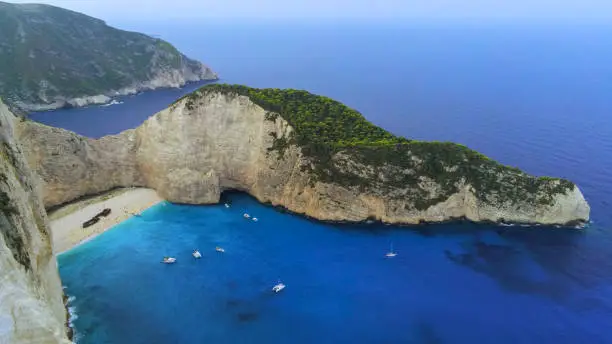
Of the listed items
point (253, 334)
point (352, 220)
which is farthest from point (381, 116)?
point (253, 334)

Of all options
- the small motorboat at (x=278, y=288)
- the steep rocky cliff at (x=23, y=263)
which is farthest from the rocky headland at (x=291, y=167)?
the steep rocky cliff at (x=23, y=263)

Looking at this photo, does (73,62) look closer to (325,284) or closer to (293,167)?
(293,167)

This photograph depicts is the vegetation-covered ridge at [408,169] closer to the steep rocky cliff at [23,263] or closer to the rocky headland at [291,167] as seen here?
the rocky headland at [291,167]

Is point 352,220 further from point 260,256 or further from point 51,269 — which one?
point 51,269

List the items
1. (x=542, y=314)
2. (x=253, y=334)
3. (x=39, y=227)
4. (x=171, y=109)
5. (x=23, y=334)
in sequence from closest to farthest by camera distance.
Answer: (x=23, y=334), (x=39, y=227), (x=253, y=334), (x=542, y=314), (x=171, y=109)

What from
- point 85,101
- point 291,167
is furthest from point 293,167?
point 85,101

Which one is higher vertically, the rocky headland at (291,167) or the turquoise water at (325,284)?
the rocky headland at (291,167)
